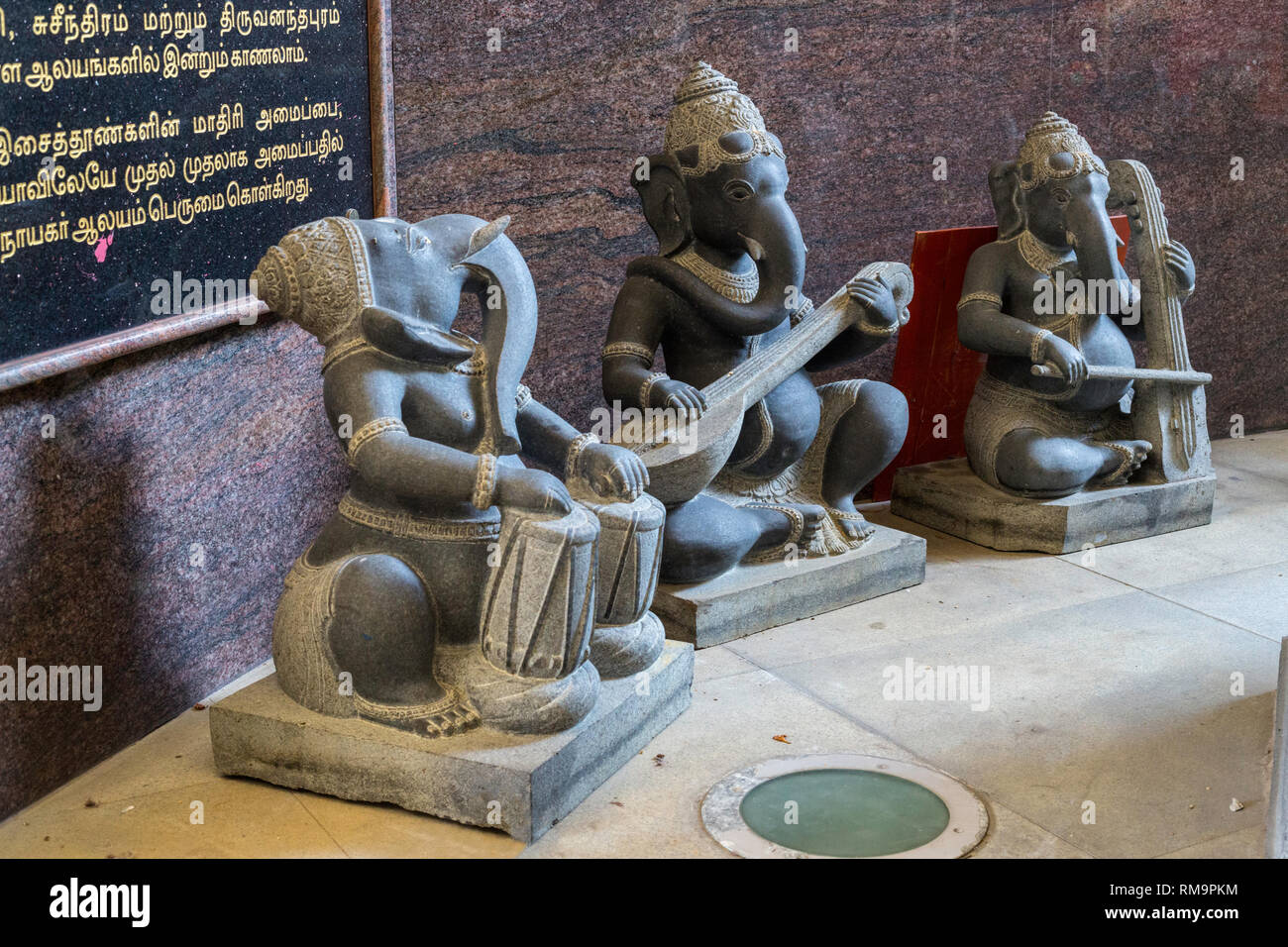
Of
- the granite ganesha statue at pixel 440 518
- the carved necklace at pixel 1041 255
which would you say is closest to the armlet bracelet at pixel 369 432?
the granite ganesha statue at pixel 440 518

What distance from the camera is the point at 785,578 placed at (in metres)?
4.06

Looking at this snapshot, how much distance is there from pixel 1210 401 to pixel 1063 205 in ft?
6.49

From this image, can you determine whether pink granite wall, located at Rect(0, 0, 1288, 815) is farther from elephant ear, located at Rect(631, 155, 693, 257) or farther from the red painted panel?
elephant ear, located at Rect(631, 155, 693, 257)

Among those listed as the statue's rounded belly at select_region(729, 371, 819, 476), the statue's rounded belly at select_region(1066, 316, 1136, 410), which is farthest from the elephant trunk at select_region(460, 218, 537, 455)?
the statue's rounded belly at select_region(1066, 316, 1136, 410)

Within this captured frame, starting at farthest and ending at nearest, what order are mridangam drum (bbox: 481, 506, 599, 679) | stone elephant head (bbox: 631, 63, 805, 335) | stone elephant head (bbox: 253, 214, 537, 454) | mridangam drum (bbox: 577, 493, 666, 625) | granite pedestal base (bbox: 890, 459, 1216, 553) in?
granite pedestal base (bbox: 890, 459, 1216, 553) → stone elephant head (bbox: 631, 63, 805, 335) → mridangam drum (bbox: 577, 493, 666, 625) → stone elephant head (bbox: 253, 214, 537, 454) → mridangam drum (bbox: 481, 506, 599, 679)

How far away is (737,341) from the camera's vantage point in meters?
4.06

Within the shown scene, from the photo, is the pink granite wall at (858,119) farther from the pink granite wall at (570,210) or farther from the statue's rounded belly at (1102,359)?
the statue's rounded belly at (1102,359)

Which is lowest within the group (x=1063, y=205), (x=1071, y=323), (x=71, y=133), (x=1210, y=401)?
(x=1210, y=401)

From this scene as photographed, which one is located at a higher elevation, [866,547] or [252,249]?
[252,249]

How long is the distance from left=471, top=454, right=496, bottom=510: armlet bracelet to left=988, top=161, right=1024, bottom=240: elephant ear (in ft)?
8.05

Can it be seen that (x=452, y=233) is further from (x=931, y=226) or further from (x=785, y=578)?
(x=931, y=226)

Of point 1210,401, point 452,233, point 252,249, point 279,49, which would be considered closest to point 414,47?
point 279,49

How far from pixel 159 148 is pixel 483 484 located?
1120 millimetres

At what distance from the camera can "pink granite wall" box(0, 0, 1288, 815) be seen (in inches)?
127
